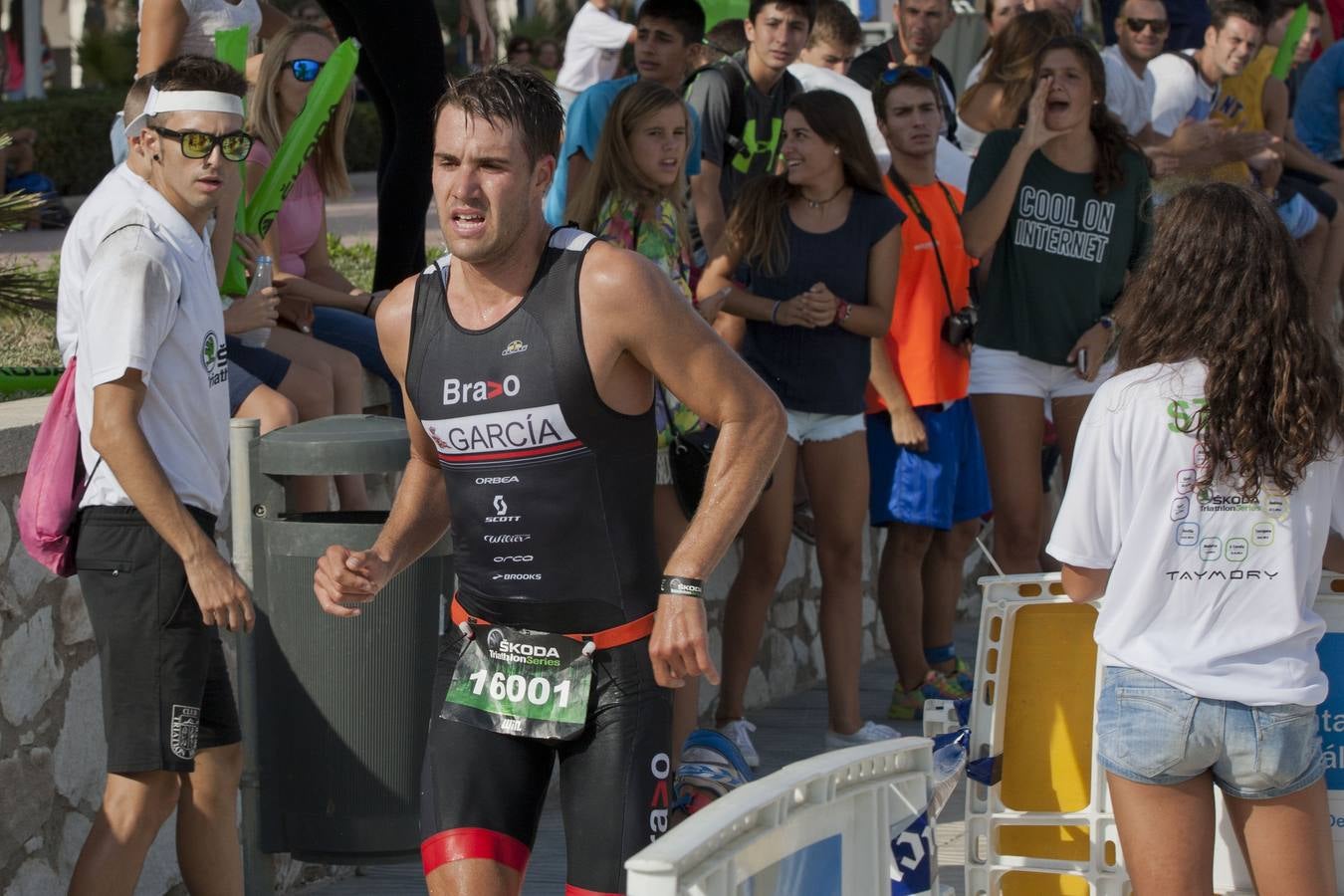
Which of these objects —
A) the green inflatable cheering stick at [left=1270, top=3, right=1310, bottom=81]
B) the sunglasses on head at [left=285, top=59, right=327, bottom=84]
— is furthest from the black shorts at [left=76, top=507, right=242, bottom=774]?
the green inflatable cheering stick at [left=1270, top=3, right=1310, bottom=81]

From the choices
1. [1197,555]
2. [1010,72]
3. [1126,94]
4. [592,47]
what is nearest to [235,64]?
[1010,72]

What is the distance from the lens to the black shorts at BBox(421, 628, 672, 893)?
11.2 ft

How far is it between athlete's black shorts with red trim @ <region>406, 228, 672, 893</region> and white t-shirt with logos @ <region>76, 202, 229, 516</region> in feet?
2.57

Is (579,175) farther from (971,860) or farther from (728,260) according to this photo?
(971,860)

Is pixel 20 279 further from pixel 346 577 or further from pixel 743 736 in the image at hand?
A: pixel 743 736

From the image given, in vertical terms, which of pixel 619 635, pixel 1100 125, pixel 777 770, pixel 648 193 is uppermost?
pixel 1100 125

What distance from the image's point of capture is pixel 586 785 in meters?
3.45

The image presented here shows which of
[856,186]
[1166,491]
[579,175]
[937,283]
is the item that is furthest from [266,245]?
[1166,491]

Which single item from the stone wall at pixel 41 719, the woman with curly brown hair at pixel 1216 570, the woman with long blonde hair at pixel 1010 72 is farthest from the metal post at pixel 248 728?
the woman with long blonde hair at pixel 1010 72

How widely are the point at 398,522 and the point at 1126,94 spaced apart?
5.95 m

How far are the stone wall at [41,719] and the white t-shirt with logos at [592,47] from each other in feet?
16.6

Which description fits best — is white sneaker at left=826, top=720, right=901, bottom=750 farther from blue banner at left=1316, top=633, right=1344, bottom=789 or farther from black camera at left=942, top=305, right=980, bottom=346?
blue banner at left=1316, top=633, right=1344, bottom=789

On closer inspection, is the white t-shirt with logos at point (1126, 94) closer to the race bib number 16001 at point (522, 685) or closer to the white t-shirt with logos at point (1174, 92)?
the white t-shirt with logos at point (1174, 92)

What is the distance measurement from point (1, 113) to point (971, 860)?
17.2 meters
